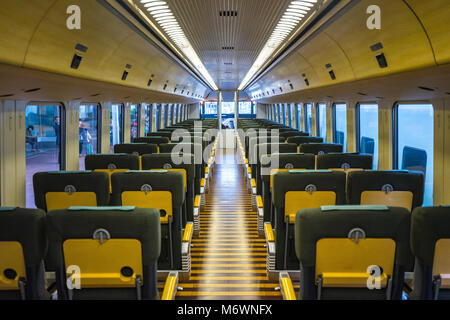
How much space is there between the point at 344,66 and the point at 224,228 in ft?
10.7

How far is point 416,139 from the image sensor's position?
7570 mm

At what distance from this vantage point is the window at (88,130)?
9.40 m

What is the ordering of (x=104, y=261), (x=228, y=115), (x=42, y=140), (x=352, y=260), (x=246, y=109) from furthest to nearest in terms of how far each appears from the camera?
(x=246, y=109), (x=228, y=115), (x=42, y=140), (x=104, y=261), (x=352, y=260)

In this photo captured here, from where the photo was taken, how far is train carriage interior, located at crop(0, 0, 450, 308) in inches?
106

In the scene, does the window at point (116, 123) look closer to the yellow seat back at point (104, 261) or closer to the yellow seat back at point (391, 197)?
the yellow seat back at point (391, 197)

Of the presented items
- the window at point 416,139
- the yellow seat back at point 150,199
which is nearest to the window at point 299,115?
the window at point 416,139

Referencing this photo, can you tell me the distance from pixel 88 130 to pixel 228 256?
17.6 ft

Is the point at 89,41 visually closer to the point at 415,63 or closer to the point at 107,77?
the point at 107,77

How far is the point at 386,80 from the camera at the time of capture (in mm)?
5832

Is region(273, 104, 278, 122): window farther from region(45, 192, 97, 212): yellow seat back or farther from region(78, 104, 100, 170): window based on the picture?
region(45, 192, 97, 212): yellow seat back

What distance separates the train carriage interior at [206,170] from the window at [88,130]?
6cm

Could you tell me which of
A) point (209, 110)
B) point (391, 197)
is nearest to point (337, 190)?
point (391, 197)

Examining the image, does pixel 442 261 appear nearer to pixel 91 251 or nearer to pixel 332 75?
pixel 91 251
